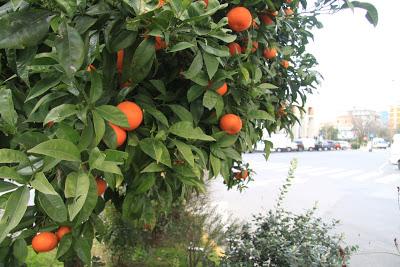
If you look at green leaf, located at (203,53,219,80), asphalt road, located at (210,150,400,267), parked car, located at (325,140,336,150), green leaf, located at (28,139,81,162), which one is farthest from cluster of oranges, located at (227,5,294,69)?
parked car, located at (325,140,336,150)

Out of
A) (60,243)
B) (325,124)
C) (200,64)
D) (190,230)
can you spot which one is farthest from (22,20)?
(325,124)

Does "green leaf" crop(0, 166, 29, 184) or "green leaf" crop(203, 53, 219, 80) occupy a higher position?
"green leaf" crop(203, 53, 219, 80)

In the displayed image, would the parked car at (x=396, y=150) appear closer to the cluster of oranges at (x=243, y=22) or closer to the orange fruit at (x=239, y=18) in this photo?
the cluster of oranges at (x=243, y=22)

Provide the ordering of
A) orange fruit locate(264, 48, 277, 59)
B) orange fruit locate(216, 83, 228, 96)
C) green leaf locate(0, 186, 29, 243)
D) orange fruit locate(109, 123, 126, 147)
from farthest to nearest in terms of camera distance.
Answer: orange fruit locate(264, 48, 277, 59)
orange fruit locate(216, 83, 228, 96)
orange fruit locate(109, 123, 126, 147)
green leaf locate(0, 186, 29, 243)

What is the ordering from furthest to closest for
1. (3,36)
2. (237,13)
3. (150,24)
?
(237,13), (150,24), (3,36)

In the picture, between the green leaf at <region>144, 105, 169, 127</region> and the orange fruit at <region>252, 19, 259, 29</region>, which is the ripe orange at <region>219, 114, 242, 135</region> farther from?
the orange fruit at <region>252, 19, 259, 29</region>

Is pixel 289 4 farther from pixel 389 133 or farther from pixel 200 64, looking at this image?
pixel 389 133

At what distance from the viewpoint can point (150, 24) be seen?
913 mm

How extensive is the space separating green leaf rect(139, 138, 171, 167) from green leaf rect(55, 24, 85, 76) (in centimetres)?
32

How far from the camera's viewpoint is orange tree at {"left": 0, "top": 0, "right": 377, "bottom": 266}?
83 centimetres

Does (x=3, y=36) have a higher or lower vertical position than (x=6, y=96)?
higher

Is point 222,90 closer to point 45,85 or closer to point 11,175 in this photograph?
point 45,85

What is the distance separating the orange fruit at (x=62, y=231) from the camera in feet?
3.60

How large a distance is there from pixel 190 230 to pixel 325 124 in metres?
65.3
